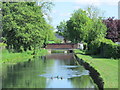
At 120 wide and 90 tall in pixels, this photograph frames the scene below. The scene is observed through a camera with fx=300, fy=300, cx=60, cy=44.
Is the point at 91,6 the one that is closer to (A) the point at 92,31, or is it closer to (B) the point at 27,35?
(A) the point at 92,31

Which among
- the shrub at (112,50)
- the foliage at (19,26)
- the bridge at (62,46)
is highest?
the foliage at (19,26)

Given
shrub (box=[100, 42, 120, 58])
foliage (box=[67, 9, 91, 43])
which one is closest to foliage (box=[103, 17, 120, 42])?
foliage (box=[67, 9, 91, 43])

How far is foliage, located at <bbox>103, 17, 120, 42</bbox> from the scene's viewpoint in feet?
254

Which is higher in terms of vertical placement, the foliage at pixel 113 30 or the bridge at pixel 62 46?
the foliage at pixel 113 30

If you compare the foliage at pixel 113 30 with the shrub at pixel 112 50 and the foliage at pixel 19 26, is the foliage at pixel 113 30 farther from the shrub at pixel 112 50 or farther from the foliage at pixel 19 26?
the shrub at pixel 112 50

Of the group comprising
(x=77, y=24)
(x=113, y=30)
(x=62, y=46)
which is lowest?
(x=62, y=46)

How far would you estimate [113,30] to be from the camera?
78500 mm

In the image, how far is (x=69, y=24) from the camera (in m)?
88.1

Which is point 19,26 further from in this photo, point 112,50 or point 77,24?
point 77,24

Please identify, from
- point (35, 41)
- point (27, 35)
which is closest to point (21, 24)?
point (27, 35)

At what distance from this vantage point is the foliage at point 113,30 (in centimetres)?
7731

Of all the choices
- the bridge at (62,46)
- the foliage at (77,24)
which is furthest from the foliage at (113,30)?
the bridge at (62,46)

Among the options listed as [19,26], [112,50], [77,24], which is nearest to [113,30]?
[77,24]

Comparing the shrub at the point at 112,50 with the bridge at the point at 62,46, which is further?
the bridge at the point at 62,46
